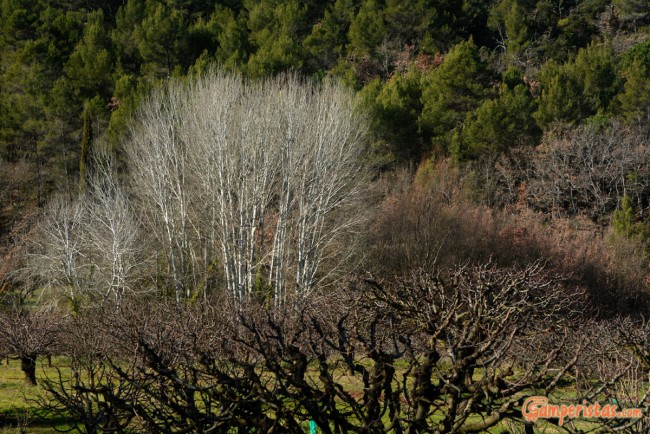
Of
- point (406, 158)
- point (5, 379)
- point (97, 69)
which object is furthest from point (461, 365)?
point (97, 69)

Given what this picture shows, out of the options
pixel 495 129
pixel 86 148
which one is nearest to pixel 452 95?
pixel 495 129

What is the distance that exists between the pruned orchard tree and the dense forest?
11 cm

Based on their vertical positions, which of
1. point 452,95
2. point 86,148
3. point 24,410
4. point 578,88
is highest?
point 578,88

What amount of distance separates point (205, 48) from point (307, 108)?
19.1m

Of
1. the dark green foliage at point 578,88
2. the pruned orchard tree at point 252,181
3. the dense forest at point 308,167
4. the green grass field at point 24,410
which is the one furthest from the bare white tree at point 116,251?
the dark green foliage at point 578,88

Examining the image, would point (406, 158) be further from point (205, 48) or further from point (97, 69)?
point (97, 69)

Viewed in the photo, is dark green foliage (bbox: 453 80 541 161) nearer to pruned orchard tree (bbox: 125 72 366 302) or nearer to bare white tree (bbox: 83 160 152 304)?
pruned orchard tree (bbox: 125 72 366 302)

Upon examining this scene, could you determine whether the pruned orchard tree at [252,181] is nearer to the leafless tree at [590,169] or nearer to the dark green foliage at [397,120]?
the dark green foliage at [397,120]

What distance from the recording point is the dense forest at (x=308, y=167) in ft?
63.5

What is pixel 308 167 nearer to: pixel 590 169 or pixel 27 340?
pixel 27 340

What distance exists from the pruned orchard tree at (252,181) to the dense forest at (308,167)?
110 mm

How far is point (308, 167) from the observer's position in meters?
25.8

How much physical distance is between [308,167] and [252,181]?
2.04 metres

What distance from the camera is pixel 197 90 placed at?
88.3ft
